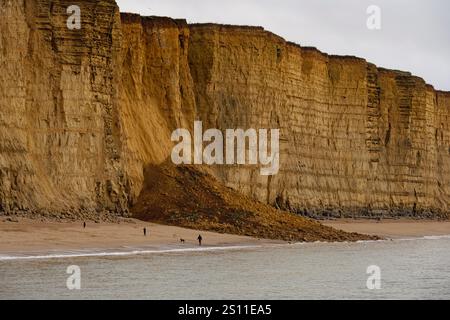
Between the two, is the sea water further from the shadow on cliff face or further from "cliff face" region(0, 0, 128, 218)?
"cliff face" region(0, 0, 128, 218)

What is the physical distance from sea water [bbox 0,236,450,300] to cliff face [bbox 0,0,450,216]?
7060 millimetres

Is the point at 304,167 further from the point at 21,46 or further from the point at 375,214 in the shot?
the point at 21,46

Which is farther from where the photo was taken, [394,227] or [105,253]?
[394,227]

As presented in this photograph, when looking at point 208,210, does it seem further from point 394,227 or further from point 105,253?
point 394,227

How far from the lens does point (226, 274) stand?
28094 mm

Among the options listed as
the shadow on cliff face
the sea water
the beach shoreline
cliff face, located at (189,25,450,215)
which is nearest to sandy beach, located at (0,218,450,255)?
the sea water

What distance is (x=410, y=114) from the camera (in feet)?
229

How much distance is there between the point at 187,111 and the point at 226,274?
21717mm

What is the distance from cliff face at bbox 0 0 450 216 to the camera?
38.5 metres

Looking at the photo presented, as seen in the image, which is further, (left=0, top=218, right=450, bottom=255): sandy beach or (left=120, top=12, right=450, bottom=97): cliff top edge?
(left=120, top=12, right=450, bottom=97): cliff top edge

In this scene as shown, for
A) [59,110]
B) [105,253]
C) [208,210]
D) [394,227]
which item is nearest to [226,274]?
[105,253]

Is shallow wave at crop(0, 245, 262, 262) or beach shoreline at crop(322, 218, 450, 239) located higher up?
shallow wave at crop(0, 245, 262, 262)
